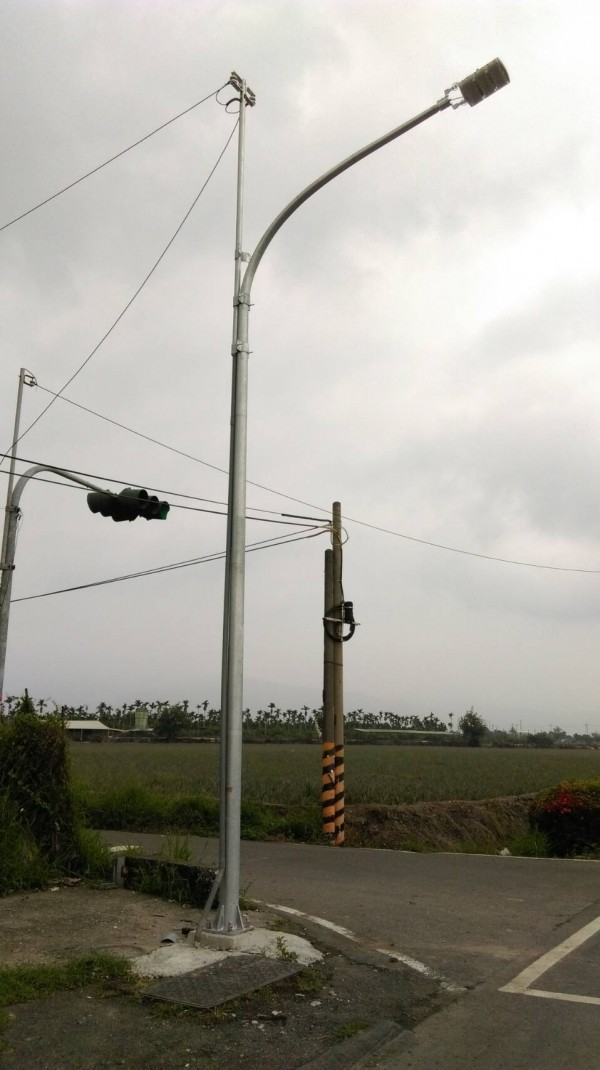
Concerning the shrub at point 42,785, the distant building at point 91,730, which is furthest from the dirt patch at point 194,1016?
the distant building at point 91,730

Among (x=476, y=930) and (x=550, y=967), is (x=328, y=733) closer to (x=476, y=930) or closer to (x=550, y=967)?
(x=476, y=930)

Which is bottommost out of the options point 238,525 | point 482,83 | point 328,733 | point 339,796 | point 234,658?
point 339,796

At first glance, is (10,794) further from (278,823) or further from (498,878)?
(278,823)

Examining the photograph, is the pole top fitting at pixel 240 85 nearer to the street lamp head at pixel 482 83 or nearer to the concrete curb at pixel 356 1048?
the street lamp head at pixel 482 83

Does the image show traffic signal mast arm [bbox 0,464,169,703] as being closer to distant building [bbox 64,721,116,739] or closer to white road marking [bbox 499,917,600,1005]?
white road marking [bbox 499,917,600,1005]

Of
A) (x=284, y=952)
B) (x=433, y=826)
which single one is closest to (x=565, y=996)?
(x=284, y=952)

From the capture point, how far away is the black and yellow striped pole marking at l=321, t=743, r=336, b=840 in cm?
1530

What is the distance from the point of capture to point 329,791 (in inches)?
607

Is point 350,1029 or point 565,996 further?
point 565,996

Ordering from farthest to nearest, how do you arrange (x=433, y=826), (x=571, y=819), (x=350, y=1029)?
(x=433, y=826) → (x=571, y=819) → (x=350, y=1029)

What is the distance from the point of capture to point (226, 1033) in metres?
4.91

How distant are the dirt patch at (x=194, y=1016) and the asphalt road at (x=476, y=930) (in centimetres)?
39

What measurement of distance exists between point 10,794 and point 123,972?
3574 mm

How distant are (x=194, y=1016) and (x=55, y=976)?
1150 millimetres
